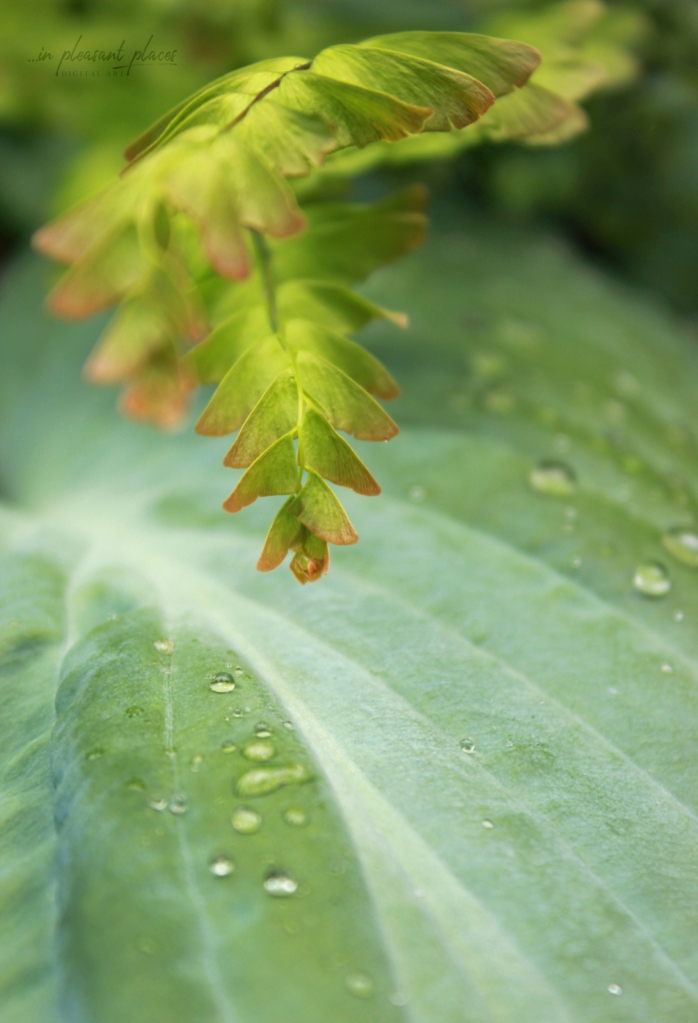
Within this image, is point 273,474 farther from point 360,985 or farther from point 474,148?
point 474,148

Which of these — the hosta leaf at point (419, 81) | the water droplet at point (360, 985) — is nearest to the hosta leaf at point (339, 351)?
the hosta leaf at point (419, 81)

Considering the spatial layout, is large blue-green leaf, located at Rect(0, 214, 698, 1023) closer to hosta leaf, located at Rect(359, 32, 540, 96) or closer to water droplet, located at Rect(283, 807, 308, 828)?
water droplet, located at Rect(283, 807, 308, 828)

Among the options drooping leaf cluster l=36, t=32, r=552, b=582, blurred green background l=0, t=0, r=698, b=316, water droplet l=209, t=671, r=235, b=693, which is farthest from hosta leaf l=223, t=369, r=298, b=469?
blurred green background l=0, t=0, r=698, b=316

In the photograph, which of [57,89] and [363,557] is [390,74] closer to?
[363,557]

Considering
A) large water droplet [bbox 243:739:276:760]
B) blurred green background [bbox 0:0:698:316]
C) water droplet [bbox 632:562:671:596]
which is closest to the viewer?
large water droplet [bbox 243:739:276:760]

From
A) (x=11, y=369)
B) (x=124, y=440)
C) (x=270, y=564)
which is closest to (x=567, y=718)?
(x=270, y=564)

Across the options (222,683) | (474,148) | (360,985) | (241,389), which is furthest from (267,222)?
(474,148)
